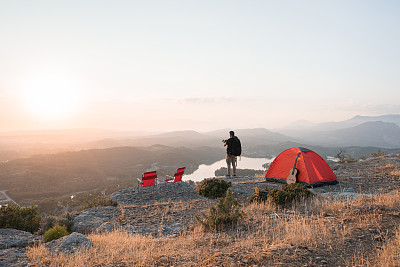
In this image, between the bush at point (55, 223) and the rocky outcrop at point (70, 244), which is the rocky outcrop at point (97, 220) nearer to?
the bush at point (55, 223)

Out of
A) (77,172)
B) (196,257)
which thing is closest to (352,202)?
(196,257)

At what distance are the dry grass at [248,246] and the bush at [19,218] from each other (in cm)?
328

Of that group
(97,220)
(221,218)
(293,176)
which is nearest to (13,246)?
(97,220)

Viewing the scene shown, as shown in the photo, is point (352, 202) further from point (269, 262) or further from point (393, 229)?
point (269, 262)

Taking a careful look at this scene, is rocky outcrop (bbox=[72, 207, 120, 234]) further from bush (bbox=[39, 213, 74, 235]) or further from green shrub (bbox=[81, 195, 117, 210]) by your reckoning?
green shrub (bbox=[81, 195, 117, 210])

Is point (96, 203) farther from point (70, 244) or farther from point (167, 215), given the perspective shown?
point (70, 244)

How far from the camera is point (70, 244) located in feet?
17.0

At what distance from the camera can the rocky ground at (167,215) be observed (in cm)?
461

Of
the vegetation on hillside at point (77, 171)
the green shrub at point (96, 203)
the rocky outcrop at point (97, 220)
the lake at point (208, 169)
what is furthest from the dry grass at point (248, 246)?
the lake at point (208, 169)

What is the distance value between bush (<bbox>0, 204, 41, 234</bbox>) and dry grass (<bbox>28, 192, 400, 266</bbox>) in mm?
3277

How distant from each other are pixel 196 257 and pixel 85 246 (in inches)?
110

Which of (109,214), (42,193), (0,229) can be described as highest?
(0,229)

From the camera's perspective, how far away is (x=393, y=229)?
4.73m

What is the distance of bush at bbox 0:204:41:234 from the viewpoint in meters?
7.23
